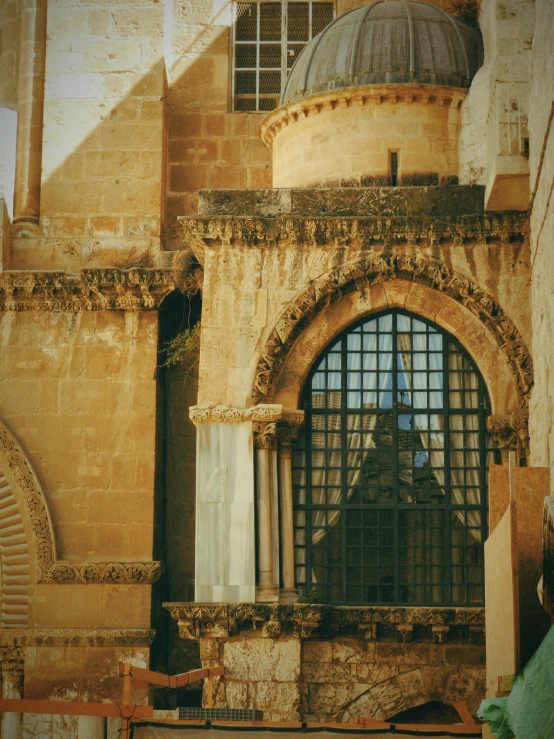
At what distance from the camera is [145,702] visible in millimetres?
19688

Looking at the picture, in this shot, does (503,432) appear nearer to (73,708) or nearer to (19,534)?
(19,534)

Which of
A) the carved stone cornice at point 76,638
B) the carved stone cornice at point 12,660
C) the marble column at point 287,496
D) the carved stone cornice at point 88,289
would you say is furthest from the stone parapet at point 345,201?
the carved stone cornice at point 12,660

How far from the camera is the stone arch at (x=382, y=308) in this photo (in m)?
19.2

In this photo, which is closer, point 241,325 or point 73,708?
point 73,708

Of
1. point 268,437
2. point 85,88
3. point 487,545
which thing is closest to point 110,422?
point 268,437

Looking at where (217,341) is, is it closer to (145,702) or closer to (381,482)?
(381,482)

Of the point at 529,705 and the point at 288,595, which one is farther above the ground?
the point at 288,595

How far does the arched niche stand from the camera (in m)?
19.2

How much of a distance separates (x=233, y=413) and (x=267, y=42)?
6.65 meters

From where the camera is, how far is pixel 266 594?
1873 cm

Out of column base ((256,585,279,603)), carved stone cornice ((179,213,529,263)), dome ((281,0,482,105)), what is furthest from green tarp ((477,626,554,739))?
dome ((281,0,482,105))

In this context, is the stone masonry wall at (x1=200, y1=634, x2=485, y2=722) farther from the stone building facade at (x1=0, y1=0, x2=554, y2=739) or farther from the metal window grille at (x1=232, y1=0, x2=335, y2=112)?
the metal window grille at (x1=232, y1=0, x2=335, y2=112)

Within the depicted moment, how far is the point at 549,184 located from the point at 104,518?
838cm

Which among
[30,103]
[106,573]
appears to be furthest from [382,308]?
[30,103]
